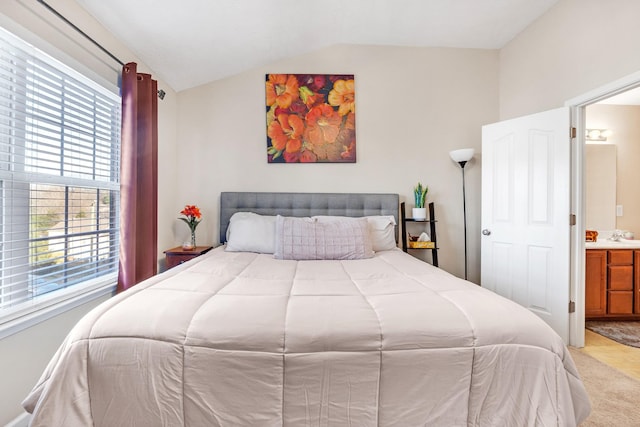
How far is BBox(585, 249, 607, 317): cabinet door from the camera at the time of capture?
295cm

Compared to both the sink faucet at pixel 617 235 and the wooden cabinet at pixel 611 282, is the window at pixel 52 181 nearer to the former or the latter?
the wooden cabinet at pixel 611 282

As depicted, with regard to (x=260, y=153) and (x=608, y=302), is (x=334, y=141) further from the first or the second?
(x=608, y=302)

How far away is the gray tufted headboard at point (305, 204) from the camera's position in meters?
3.13

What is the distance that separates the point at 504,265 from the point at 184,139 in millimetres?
3460

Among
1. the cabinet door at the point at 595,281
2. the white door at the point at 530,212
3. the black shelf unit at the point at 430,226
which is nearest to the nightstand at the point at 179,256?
the black shelf unit at the point at 430,226

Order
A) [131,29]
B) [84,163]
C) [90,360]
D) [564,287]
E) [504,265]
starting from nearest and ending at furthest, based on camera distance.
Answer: [90,360] < [84,163] < [131,29] < [564,287] < [504,265]

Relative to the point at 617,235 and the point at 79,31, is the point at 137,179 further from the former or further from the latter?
the point at 617,235

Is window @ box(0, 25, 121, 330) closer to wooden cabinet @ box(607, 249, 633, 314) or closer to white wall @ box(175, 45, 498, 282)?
white wall @ box(175, 45, 498, 282)

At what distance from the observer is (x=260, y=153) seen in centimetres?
321

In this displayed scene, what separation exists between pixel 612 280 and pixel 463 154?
1.90m

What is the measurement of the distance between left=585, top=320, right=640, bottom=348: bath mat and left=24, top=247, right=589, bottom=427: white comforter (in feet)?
7.40

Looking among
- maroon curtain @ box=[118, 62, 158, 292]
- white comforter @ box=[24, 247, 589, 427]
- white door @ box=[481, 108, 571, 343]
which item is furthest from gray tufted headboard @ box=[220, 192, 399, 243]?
white comforter @ box=[24, 247, 589, 427]

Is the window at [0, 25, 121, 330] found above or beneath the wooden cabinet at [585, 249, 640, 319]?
above

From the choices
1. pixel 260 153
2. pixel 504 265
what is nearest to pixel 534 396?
pixel 504 265
